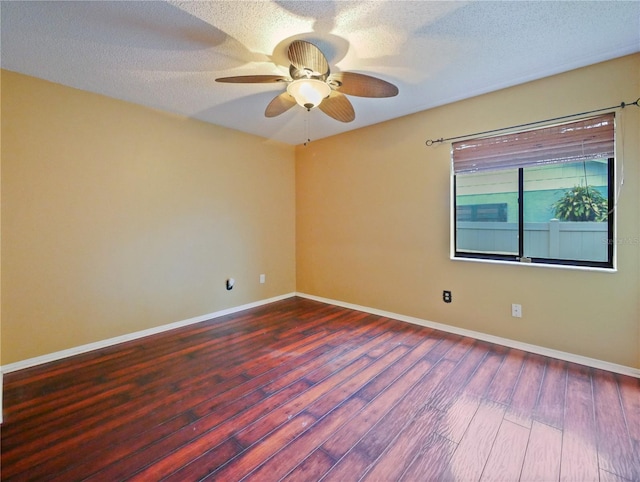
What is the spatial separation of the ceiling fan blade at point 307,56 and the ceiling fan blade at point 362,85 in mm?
165

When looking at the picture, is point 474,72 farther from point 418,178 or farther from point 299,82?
point 299,82

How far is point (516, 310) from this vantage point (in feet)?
8.93

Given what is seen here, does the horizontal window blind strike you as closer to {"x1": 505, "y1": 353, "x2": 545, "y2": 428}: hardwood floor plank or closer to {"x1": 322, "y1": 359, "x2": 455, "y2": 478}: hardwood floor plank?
{"x1": 505, "y1": 353, "x2": 545, "y2": 428}: hardwood floor plank

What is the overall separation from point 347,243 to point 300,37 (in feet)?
8.30

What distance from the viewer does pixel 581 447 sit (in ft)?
5.03

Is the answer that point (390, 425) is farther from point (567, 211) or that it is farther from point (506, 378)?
point (567, 211)

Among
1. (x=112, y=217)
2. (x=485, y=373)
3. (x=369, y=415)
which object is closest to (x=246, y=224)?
(x=112, y=217)

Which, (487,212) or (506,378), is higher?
(487,212)

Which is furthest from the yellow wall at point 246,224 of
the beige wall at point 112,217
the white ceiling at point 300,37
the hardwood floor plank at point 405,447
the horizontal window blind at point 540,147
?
the hardwood floor plank at point 405,447

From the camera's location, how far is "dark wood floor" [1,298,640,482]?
55.8 inches

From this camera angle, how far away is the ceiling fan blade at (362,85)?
6.38 feet

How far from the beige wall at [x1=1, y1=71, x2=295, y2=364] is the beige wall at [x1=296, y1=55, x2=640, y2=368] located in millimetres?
1051

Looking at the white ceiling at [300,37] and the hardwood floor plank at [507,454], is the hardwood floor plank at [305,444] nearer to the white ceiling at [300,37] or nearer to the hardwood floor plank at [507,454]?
the hardwood floor plank at [507,454]

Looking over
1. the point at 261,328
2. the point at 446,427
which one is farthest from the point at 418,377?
the point at 261,328
